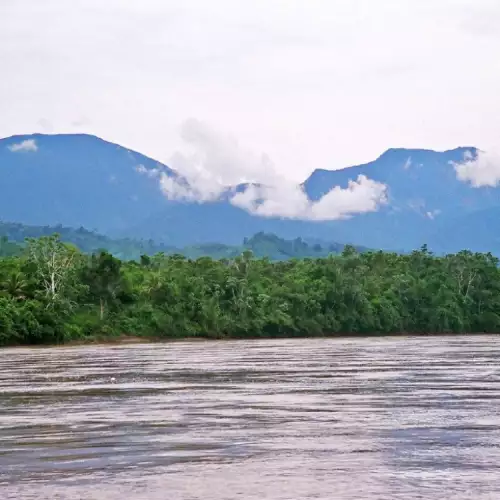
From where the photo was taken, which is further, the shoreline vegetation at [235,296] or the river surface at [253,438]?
the shoreline vegetation at [235,296]

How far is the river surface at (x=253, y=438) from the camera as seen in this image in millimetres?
18922

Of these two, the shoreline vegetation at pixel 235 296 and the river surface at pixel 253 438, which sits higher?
the shoreline vegetation at pixel 235 296

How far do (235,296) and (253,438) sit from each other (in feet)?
360

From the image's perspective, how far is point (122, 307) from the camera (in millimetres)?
123062

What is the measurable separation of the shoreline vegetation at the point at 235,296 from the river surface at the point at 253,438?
2613 inches

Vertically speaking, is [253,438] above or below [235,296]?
below

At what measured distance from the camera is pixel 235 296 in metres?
135

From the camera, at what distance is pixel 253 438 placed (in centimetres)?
2506

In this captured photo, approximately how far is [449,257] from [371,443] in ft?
473

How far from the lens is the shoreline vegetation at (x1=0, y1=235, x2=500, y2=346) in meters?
113

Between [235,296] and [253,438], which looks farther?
[235,296]

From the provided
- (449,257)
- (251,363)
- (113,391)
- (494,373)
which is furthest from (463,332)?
(113,391)

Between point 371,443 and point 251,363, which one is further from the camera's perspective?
point 251,363

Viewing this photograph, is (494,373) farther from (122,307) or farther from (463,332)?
(463,332)
